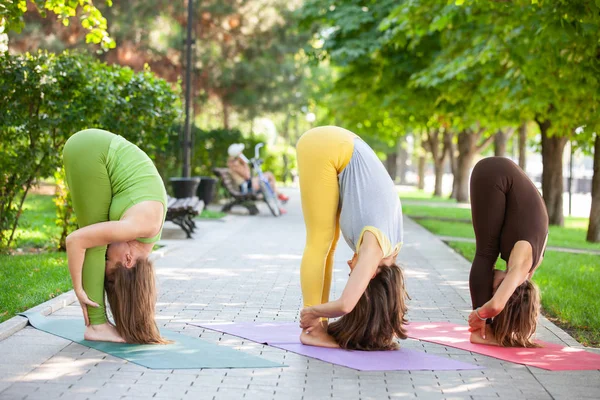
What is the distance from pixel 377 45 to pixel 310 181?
57.7ft

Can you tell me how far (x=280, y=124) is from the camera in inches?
3068

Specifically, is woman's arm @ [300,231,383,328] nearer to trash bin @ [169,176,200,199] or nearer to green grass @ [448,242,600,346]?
green grass @ [448,242,600,346]

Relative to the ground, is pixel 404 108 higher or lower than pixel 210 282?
higher

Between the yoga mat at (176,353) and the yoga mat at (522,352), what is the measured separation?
5.37 ft

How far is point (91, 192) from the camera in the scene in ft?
21.6

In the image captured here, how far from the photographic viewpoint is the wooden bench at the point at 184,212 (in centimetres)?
1577

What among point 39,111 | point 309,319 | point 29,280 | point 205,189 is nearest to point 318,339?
point 309,319

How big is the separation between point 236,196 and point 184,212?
849cm

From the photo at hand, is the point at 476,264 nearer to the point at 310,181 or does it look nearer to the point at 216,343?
the point at 310,181

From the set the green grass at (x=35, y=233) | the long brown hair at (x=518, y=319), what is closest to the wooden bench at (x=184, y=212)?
the green grass at (x=35, y=233)

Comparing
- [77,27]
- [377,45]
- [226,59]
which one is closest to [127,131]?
[377,45]

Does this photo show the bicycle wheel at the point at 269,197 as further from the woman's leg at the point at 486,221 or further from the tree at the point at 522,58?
the woman's leg at the point at 486,221

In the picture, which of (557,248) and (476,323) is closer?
(476,323)

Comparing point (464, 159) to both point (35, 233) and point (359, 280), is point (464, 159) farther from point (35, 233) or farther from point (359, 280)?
point (359, 280)
